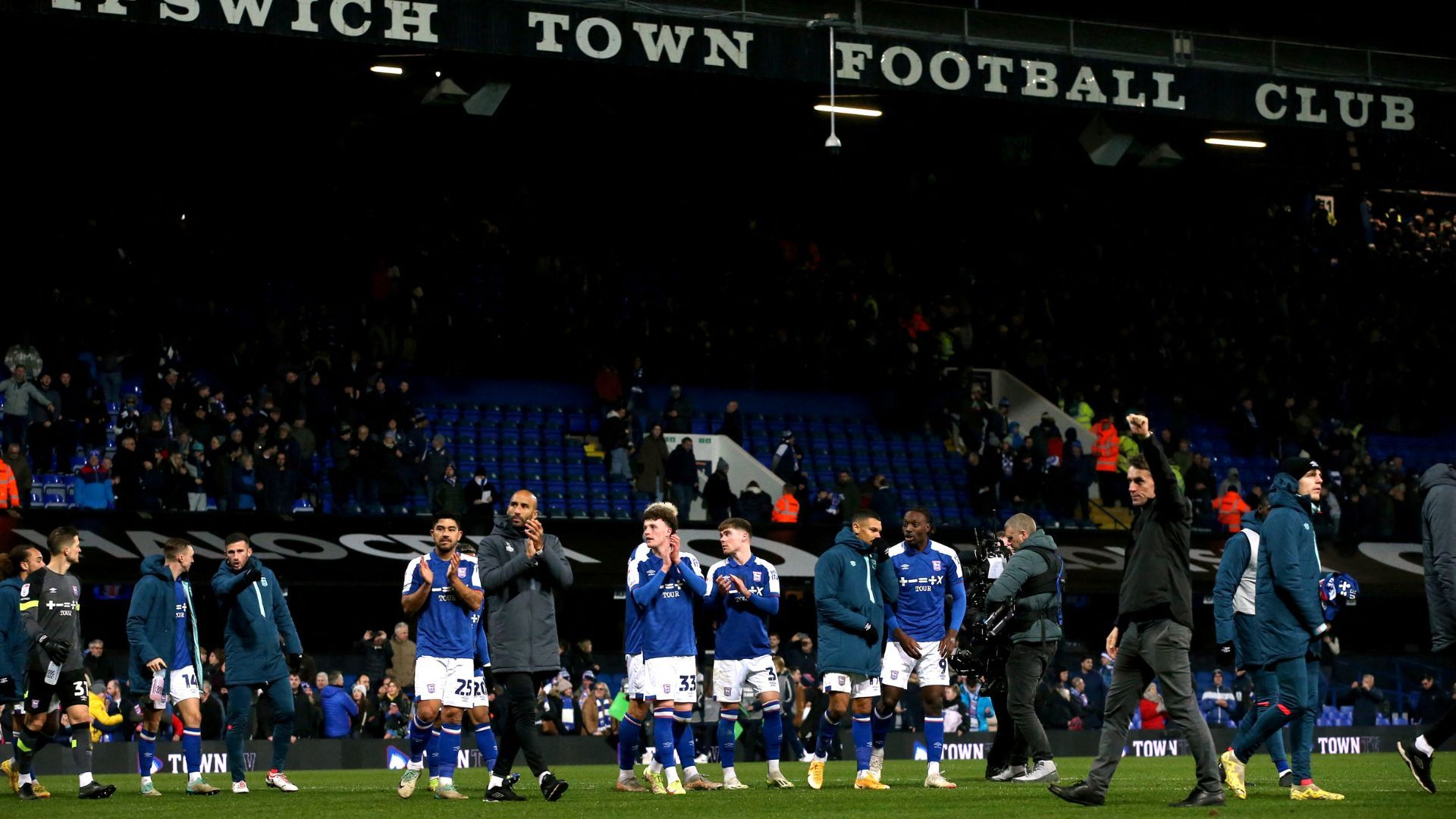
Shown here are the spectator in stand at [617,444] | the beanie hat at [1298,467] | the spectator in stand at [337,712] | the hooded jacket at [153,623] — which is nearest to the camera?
the beanie hat at [1298,467]

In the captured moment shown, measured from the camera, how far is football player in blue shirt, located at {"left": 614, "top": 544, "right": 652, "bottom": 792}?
1531 cm

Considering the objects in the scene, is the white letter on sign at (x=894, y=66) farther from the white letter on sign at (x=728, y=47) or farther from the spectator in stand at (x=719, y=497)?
the spectator in stand at (x=719, y=497)

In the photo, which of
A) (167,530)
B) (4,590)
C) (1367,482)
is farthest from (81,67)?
(1367,482)

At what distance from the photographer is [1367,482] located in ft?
121

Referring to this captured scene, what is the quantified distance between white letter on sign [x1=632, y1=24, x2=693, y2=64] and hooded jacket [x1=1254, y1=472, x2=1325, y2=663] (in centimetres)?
1746

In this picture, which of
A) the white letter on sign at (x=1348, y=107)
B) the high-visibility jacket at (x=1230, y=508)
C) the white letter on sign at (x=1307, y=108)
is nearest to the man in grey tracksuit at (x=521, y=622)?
the white letter on sign at (x=1307, y=108)

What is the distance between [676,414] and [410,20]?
9.91 metres

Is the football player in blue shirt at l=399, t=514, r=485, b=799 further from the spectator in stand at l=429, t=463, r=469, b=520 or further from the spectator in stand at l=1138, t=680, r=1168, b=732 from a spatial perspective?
the spectator in stand at l=1138, t=680, r=1168, b=732

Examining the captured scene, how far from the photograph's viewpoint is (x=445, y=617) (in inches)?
575

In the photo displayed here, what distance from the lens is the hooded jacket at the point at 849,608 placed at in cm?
1563

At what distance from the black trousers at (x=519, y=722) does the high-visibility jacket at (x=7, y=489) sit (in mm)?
14115

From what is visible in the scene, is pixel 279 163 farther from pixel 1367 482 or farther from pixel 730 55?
pixel 1367 482

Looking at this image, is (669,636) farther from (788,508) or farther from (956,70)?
(956,70)

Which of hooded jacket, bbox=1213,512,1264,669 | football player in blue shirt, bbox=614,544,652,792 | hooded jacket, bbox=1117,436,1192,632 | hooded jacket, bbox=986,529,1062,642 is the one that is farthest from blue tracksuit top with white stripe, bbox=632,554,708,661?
hooded jacket, bbox=1117,436,1192,632
